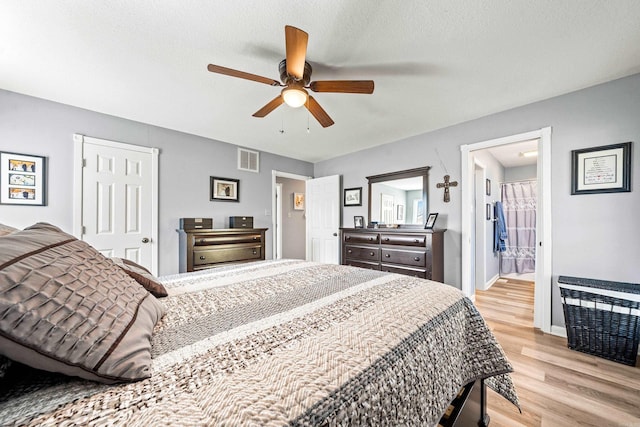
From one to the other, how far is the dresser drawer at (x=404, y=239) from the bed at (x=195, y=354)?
7.40ft

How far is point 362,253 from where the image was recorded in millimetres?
3877

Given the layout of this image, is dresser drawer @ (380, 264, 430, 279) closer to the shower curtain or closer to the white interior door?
the white interior door

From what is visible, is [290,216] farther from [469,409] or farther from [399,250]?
[469,409]

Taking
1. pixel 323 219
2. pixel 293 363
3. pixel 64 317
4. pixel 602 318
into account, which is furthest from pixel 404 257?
pixel 64 317

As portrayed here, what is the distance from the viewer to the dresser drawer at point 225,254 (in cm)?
328

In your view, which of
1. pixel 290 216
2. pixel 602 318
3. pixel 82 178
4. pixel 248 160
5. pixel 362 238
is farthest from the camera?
pixel 290 216

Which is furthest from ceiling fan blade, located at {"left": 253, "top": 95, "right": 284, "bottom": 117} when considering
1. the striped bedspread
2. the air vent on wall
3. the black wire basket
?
the black wire basket

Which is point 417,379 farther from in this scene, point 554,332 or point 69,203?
point 69,203

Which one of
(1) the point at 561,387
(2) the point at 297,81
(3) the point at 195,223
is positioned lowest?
(1) the point at 561,387

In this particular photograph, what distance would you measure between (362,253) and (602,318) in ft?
8.19

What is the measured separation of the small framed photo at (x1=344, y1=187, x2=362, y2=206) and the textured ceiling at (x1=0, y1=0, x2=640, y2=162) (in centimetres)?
177

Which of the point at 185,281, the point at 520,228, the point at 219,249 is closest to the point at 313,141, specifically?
the point at 219,249

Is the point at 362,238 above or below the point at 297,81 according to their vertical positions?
below

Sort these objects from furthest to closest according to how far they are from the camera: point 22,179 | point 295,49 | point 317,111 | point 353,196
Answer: point 353,196, point 22,179, point 317,111, point 295,49
